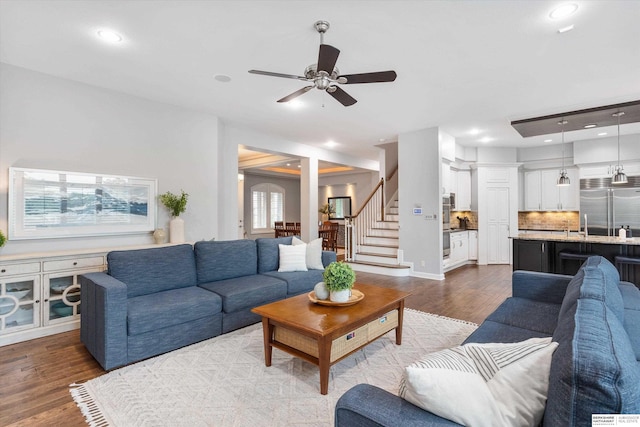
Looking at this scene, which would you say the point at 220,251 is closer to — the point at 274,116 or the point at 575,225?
the point at 274,116

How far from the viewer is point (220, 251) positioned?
3740 mm

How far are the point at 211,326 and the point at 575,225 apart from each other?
27.6 ft

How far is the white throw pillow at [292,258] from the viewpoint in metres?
4.14

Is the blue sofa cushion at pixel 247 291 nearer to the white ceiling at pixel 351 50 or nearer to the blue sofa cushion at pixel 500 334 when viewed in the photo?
the blue sofa cushion at pixel 500 334

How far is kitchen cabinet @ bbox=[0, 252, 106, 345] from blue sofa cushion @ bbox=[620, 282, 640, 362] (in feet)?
15.9

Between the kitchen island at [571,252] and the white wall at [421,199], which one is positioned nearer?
the kitchen island at [571,252]

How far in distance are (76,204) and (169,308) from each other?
85.5 inches

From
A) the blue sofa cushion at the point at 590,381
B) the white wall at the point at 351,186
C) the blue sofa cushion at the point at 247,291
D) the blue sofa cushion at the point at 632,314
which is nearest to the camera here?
the blue sofa cushion at the point at 590,381

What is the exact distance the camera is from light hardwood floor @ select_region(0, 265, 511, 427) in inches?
80.1

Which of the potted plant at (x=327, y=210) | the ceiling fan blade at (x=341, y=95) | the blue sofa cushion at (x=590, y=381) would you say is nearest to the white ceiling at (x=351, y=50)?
Answer: the ceiling fan blade at (x=341, y=95)

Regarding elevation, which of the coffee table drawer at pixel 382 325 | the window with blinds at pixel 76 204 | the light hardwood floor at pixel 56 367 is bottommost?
the light hardwood floor at pixel 56 367

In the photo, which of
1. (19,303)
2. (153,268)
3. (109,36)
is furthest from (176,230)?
(109,36)

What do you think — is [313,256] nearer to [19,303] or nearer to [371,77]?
[371,77]

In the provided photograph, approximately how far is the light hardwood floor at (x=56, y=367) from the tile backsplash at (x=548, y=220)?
382cm
